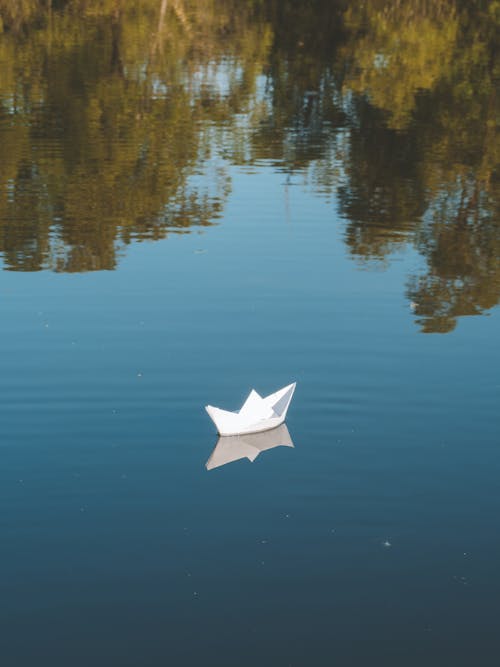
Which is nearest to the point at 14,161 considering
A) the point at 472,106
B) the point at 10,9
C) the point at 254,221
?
the point at 254,221

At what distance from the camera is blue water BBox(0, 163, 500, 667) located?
42.3ft

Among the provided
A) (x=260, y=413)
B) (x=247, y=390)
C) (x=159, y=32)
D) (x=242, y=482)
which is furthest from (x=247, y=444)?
(x=159, y=32)

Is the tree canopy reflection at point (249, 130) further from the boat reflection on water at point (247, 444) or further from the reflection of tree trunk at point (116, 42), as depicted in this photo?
the boat reflection on water at point (247, 444)

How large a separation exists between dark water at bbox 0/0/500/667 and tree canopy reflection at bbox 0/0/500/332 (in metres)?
0.21

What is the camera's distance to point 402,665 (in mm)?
12328

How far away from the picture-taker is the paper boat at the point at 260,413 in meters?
17.8

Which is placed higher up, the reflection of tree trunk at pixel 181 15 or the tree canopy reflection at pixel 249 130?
the tree canopy reflection at pixel 249 130

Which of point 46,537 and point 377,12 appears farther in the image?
point 377,12

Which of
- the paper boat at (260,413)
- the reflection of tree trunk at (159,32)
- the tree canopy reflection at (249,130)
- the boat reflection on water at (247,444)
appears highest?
the paper boat at (260,413)

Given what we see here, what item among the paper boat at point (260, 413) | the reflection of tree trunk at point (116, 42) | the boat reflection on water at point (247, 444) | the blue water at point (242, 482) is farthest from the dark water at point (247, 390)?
the reflection of tree trunk at point (116, 42)

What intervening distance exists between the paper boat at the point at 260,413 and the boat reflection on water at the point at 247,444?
11 cm

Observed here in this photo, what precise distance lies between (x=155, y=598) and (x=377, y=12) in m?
92.8

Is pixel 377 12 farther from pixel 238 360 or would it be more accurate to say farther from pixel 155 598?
pixel 155 598

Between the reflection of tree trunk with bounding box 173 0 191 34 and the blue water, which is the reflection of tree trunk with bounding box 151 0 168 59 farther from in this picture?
the blue water
